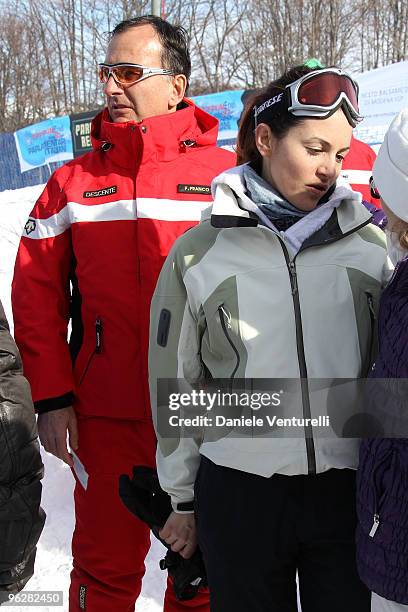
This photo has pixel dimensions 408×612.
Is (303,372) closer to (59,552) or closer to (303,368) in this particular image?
(303,368)

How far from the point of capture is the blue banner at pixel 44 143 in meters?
14.6

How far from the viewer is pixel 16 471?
2.00 metres

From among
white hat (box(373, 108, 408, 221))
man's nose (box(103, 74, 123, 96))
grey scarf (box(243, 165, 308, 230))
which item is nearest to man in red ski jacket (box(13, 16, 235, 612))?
man's nose (box(103, 74, 123, 96))

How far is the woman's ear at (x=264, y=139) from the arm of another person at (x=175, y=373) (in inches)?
14.4

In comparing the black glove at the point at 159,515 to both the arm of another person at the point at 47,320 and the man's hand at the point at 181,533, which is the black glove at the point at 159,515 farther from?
the arm of another person at the point at 47,320

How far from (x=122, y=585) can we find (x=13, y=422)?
3.03 feet

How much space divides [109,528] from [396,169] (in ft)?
5.46

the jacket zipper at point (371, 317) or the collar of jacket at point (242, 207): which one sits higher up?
the collar of jacket at point (242, 207)

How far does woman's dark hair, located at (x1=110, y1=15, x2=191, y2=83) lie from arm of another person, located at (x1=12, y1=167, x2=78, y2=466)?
0.59m

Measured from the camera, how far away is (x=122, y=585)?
99.6 inches

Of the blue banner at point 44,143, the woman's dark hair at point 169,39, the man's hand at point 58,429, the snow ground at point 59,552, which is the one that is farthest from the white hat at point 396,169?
the blue banner at point 44,143

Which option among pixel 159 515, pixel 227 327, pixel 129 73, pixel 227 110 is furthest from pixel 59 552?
pixel 227 110

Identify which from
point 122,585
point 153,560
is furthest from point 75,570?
point 153,560

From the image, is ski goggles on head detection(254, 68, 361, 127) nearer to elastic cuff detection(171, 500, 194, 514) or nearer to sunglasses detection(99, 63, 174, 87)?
sunglasses detection(99, 63, 174, 87)
